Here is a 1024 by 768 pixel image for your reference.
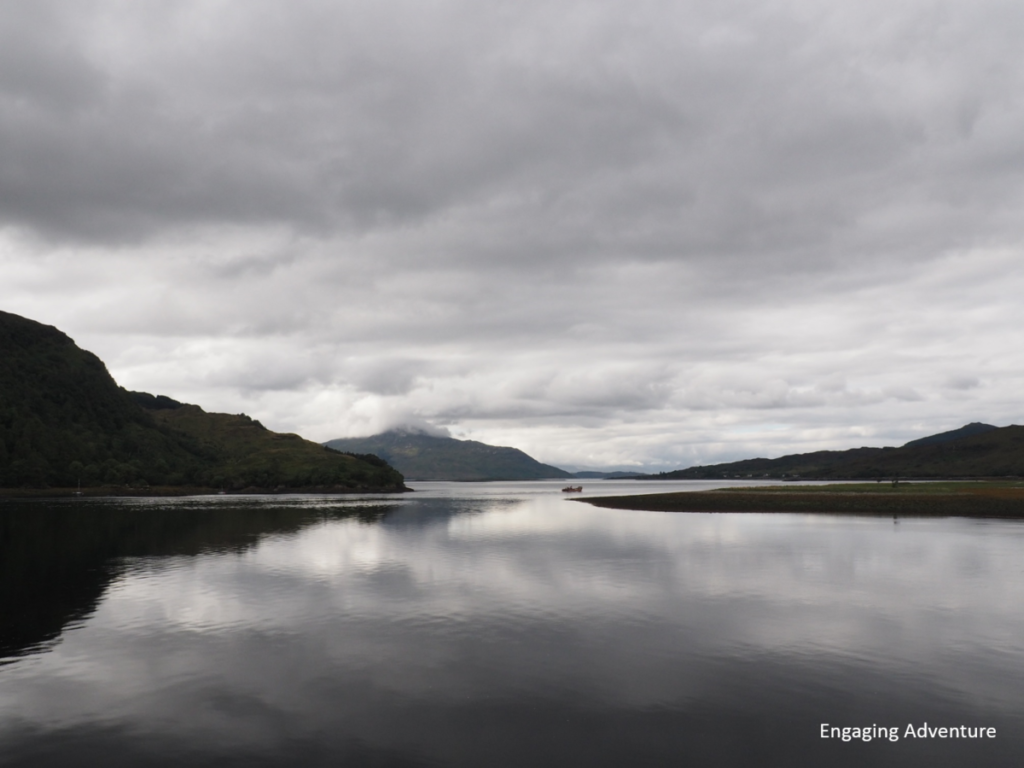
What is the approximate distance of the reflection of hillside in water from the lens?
41656 millimetres

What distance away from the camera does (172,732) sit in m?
23.9

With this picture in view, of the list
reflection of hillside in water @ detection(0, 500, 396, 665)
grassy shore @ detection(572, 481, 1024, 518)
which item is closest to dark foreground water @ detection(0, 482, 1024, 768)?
reflection of hillside in water @ detection(0, 500, 396, 665)

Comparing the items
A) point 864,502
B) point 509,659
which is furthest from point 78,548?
point 864,502

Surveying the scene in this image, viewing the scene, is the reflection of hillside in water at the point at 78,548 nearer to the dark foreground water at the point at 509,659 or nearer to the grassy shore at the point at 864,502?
the dark foreground water at the point at 509,659

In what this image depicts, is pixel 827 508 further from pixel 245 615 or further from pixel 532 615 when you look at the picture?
pixel 245 615

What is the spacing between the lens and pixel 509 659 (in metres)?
32.7

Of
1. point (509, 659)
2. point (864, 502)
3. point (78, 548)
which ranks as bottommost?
point (509, 659)

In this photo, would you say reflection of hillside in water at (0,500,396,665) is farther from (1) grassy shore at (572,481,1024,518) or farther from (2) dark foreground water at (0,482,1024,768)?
(1) grassy shore at (572,481,1024,518)

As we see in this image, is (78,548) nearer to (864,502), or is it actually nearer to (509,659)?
(509,659)

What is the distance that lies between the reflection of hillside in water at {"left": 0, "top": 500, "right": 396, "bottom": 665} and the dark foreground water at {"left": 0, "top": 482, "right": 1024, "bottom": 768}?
0.51 metres

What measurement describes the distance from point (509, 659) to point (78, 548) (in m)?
70.8

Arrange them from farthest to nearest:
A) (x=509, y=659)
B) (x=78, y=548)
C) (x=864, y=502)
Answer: (x=864, y=502) → (x=78, y=548) → (x=509, y=659)

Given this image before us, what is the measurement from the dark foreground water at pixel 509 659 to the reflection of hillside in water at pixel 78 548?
0.51 metres

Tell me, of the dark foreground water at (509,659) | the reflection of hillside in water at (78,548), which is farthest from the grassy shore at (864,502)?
the reflection of hillside in water at (78,548)
